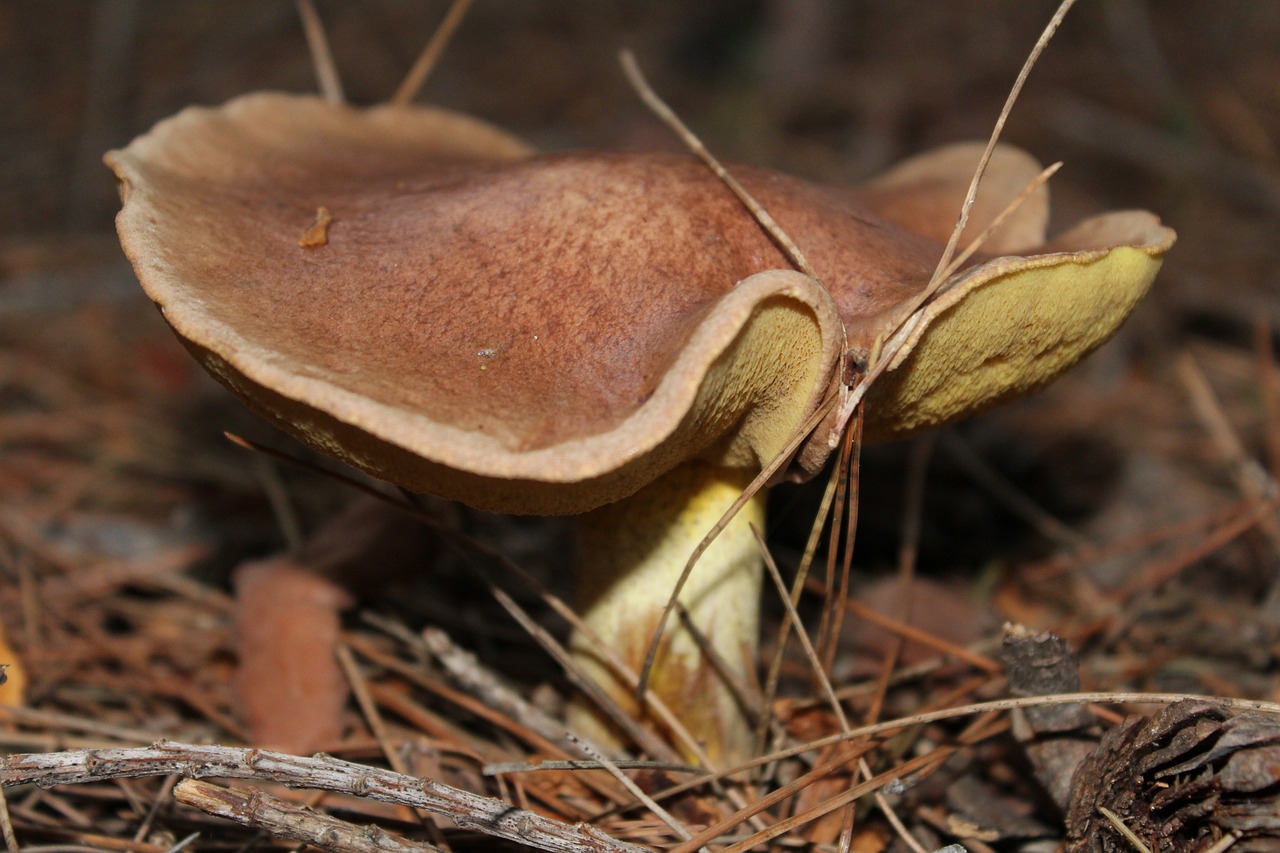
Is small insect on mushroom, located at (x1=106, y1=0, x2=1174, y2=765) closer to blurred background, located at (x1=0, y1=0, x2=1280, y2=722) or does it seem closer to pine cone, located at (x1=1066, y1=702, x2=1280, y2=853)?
blurred background, located at (x1=0, y1=0, x2=1280, y2=722)

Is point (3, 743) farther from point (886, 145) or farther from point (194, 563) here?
point (886, 145)

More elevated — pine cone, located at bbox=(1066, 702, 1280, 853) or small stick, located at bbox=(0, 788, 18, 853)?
small stick, located at bbox=(0, 788, 18, 853)

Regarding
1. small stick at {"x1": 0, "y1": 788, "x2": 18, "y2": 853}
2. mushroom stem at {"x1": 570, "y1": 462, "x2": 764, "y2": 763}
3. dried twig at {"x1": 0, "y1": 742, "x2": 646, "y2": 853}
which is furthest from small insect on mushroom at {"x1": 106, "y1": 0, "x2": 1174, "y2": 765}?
small stick at {"x1": 0, "y1": 788, "x2": 18, "y2": 853}

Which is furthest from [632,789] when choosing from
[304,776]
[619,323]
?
[619,323]

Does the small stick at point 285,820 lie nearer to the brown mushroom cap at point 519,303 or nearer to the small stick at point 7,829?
the small stick at point 7,829

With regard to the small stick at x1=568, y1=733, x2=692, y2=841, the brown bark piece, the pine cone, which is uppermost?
the brown bark piece

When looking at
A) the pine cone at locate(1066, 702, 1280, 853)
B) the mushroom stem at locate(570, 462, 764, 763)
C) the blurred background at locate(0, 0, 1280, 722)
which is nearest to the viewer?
the pine cone at locate(1066, 702, 1280, 853)

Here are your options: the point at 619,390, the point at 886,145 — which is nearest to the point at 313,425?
the point at 619,390
